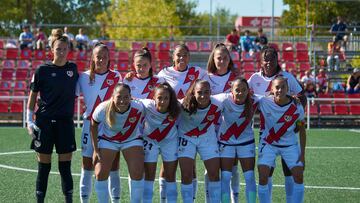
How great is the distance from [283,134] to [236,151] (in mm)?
571

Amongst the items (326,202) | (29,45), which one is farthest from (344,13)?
(326,202)

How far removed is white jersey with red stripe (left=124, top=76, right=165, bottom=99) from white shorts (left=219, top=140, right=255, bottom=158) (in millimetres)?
1026

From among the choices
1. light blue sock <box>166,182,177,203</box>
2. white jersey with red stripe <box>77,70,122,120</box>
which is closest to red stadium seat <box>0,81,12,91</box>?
white jersey with red stripe <box>77,70,122,120</box>

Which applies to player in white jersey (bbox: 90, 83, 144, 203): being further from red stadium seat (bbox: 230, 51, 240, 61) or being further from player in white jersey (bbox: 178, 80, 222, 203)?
red stadium seat (bbox: 230, 51, 240, 61)

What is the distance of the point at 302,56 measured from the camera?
2633 centimetres

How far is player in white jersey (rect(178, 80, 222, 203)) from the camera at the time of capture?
325 inches

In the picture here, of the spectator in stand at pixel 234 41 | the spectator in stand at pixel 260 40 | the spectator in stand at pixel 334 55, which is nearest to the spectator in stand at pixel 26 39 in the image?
the spectator in stand at pixel 234 41

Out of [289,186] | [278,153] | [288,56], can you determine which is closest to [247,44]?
[288,56]

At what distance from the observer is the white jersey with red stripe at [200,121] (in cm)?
834

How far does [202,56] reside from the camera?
2766 centimetres

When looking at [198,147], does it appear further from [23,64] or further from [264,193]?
[23,64]

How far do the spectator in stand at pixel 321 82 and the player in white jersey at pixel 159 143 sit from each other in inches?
634

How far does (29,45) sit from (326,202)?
59.3ft

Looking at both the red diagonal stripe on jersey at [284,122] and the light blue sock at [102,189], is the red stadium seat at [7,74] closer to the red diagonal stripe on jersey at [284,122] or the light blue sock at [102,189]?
the light blue sock at [102,189]
